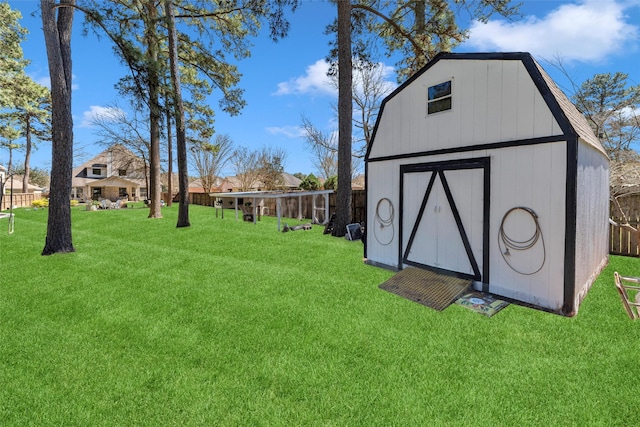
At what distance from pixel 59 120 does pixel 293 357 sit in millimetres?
8294

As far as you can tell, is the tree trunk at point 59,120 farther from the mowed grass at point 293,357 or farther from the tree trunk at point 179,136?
the tree trunk at point 179,136

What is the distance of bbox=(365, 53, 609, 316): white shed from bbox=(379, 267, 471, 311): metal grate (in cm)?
19

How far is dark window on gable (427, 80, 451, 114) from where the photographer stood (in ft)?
16.3

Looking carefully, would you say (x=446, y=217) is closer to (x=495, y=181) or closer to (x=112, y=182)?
(x=495, y=181)

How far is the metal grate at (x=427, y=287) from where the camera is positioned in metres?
4.28

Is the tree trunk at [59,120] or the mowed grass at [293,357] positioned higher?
the tree trunk at [59,120]

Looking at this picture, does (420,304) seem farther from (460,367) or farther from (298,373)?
(298,373)

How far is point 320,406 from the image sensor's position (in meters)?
2.22

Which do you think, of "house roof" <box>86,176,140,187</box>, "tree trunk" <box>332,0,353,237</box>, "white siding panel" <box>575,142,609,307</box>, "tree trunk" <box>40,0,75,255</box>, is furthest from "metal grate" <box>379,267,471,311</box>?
"house roof" <box>86,176,140,187</box>

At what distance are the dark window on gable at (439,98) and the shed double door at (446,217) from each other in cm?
94

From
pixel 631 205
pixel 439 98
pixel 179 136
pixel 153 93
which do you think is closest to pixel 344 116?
pixel 439 98

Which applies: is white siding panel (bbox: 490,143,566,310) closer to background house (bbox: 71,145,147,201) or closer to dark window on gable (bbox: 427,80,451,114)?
dark window on gable (bbox: 427,80,451,114)

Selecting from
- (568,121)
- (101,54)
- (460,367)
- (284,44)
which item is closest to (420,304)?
(460,367)

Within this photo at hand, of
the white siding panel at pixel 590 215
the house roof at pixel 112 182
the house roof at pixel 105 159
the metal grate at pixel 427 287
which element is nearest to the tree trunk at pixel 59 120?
the metal grate at pixel 427 287
